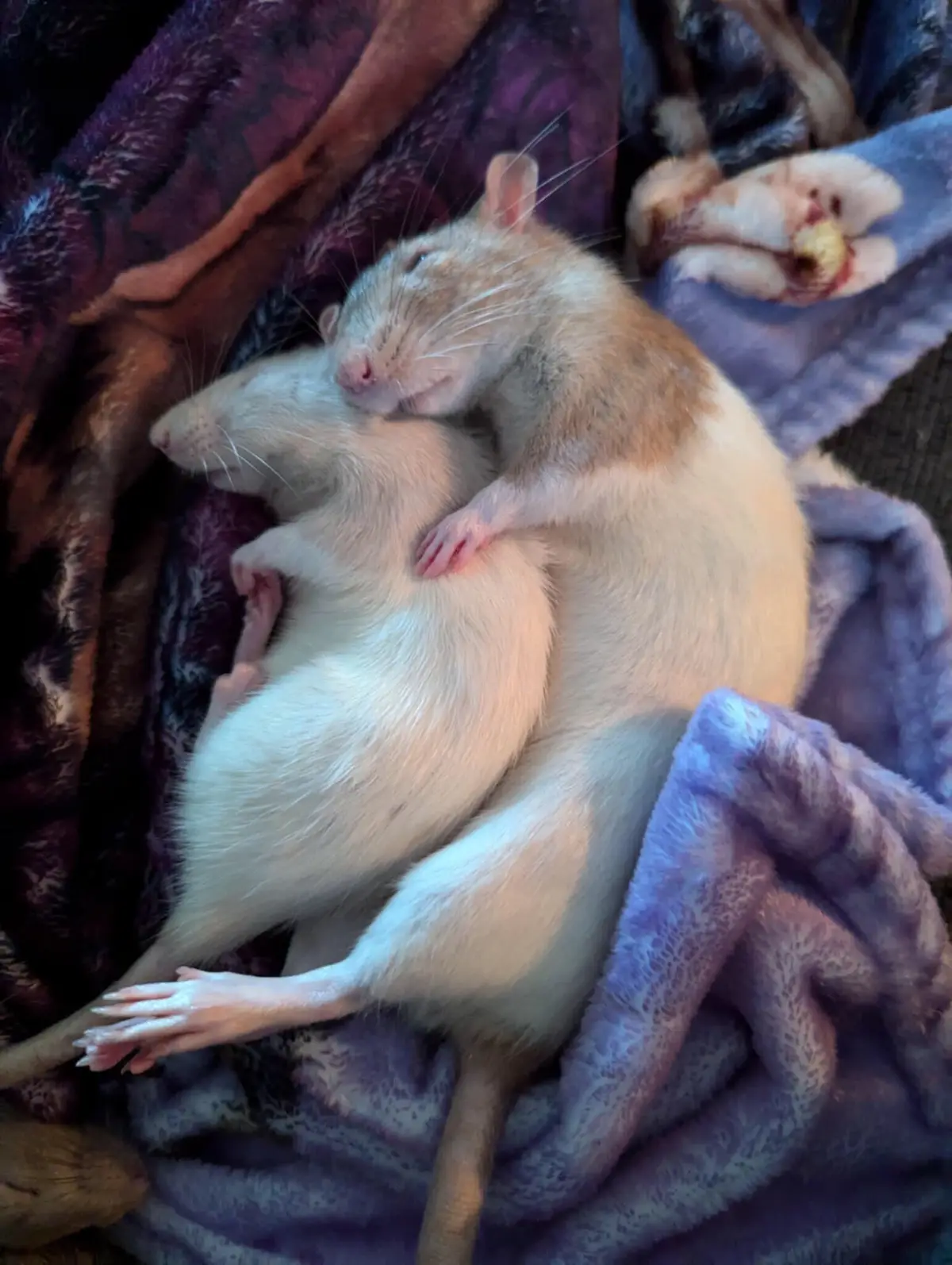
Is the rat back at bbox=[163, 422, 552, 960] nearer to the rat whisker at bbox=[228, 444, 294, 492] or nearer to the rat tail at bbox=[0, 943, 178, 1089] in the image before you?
the rat tail at bbox=[0, 943, 178, 1089]

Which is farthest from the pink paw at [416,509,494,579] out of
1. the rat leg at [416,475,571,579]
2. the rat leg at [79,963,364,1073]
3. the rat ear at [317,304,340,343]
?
the rat leg at [79,963,364,1073]

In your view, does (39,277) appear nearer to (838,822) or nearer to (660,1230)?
(838,822)

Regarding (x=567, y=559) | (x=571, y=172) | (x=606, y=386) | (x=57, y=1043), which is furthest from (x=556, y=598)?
(x=57, y=1043)

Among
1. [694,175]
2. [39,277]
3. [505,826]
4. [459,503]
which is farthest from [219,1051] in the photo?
[694,175]

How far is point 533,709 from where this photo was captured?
0.85m

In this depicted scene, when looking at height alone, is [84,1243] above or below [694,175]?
below

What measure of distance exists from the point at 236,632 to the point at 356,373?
26 centimetres

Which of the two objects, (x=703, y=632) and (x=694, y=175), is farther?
(x=694, y=175)

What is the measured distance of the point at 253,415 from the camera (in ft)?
2.99

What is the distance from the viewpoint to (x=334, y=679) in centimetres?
84

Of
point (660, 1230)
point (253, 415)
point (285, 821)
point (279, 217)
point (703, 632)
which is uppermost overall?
point (279, 217)

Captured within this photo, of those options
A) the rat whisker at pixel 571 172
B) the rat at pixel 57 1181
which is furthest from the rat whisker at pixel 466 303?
the rat at pixel 57 1181

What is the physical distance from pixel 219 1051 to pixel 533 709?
40cm

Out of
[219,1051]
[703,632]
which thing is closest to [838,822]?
[703,632]
